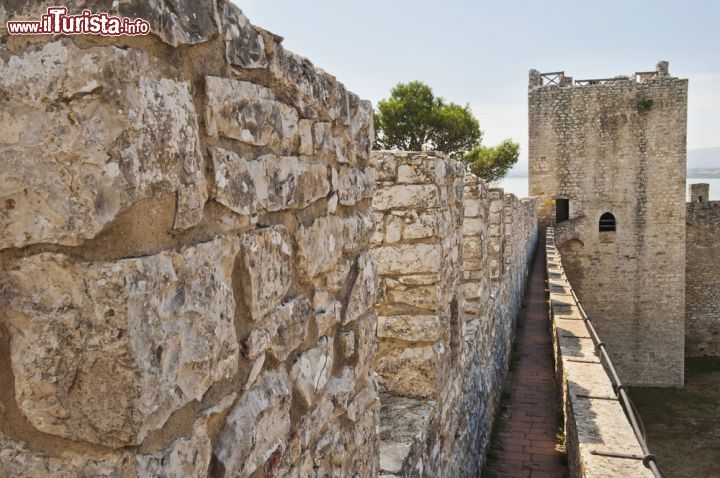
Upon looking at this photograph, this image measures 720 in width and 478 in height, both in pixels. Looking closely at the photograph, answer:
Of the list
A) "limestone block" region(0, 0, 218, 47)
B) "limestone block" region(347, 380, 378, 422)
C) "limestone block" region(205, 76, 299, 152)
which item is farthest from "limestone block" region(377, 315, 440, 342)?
"limestone block" region(0, 0, 218, 47)

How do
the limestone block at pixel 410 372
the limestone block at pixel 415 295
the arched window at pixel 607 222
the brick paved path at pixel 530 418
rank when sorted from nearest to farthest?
the limestone block at pixel 410 372 → the limestone block at pixel 415 295 → the brick paved path at pixel 530 418 → the arched window at pixel 607 222

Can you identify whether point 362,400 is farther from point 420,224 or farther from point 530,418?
point 530,418

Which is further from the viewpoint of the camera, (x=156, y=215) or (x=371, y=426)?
(x=371, y=426)

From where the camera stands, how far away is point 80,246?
106cm

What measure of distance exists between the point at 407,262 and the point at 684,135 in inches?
713

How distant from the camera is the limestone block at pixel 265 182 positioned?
4.43 ft

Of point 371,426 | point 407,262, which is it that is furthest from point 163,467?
point 407,262

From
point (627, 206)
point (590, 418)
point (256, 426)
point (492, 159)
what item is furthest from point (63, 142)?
point (492, 159)

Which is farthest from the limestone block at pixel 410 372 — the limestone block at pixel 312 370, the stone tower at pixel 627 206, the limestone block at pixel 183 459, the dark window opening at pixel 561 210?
the dark window opening at pixel 561 210

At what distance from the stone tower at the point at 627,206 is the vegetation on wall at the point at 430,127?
4.69 m

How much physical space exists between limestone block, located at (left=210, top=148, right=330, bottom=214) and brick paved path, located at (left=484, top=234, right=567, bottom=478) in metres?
3.75

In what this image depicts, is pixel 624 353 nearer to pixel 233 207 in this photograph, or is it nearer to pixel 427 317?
pixel 427 317

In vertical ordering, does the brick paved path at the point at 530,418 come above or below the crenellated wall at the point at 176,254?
below

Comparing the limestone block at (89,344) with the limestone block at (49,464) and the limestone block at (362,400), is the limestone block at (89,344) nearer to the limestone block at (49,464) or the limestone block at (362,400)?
the limestone block at (49,464)
